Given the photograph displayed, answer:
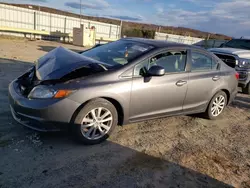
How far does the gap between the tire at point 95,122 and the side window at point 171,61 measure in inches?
42.6

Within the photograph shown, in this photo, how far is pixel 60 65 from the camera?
131 inches

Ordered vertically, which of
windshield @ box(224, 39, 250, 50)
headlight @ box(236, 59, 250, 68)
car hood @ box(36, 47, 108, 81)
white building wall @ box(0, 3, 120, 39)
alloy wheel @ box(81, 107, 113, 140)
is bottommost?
alloy wheel @ box(81, 107, 113, 140)

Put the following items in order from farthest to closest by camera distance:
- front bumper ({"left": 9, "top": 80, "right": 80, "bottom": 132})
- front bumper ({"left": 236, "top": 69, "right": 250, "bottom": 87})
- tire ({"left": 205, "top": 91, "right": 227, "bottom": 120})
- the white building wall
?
the white building wall < front bumper ({"left": 236, "top": 69, "right": 250, "bottom": 87}) < tire ({"left": 205, "top": 91, "right": 227, "bottom": 120}) < front bumper ({"left": 9, "top": 80, "right": 80, "bottom": 132})

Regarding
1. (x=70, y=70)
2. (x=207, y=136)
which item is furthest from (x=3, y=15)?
(x=207, y=136)

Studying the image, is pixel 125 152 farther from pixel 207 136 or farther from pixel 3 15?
pixel 3 15

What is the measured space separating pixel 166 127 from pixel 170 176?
149 cm

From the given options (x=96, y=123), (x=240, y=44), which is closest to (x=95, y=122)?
(x=96, y=123)

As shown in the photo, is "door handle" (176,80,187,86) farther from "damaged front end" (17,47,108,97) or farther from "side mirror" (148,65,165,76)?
"damaged front end" (17,47,108,97)

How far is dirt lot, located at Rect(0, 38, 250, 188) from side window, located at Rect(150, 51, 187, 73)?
1.18 meters

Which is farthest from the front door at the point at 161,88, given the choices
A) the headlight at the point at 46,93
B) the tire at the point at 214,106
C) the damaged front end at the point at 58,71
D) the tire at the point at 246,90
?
Result: the tire at the point at 246,90

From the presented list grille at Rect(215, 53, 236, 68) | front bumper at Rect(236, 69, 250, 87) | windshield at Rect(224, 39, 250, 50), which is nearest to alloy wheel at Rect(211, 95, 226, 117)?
front bumper at Rect(236, 69, 250, 87)

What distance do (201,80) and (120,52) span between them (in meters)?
1.73

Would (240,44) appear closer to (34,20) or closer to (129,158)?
(129,158)

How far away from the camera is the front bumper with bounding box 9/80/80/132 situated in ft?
9.18
